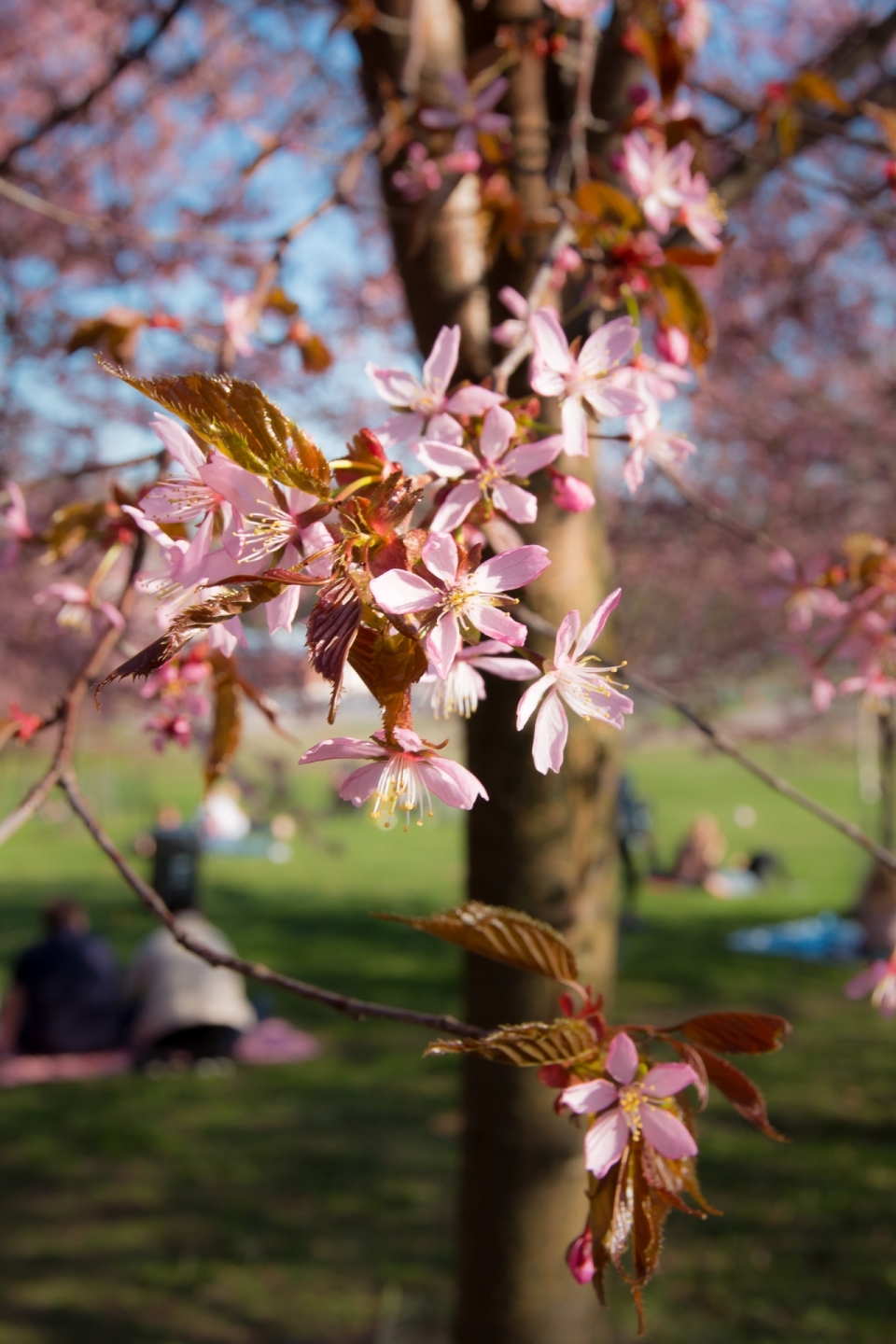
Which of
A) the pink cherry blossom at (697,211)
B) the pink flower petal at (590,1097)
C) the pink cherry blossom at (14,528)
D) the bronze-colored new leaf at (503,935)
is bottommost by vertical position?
the pink flower petal at (590,1097)

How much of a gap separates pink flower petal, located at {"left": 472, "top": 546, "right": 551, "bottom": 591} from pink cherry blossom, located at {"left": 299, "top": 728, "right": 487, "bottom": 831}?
0.10 m

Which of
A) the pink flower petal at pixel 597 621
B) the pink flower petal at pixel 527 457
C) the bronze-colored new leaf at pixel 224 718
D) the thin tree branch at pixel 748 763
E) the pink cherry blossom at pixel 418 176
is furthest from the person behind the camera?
the pink cherry blossom at pixel 418 176

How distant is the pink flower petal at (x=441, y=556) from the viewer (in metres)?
0.62

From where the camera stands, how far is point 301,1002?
284 inches

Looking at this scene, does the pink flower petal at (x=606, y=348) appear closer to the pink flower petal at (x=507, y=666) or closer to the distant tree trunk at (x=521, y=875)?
the pink flower petal at (x=507, y=666)

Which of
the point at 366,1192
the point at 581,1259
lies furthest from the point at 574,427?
the point at 366,1192

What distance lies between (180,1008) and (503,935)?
500cm

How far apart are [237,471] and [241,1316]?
Answer: 352cm

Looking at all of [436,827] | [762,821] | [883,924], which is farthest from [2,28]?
[762,821]

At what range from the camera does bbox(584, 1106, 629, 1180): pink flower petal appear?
791mm

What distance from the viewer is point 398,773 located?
2.23 ft

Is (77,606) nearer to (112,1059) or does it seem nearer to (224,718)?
(224,718)

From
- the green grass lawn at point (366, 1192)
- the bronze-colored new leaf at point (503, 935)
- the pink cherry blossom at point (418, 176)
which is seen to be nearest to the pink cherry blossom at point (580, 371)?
the bronze-colored new leaf at point (503, 935)

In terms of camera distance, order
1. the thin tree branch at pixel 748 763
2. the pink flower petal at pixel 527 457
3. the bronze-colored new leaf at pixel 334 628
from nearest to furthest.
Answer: the bronze-colored new leaf at pixel 334 628 → the pink flower petal at pixel 527 457 → the thin tree branch at pixel 748 763
